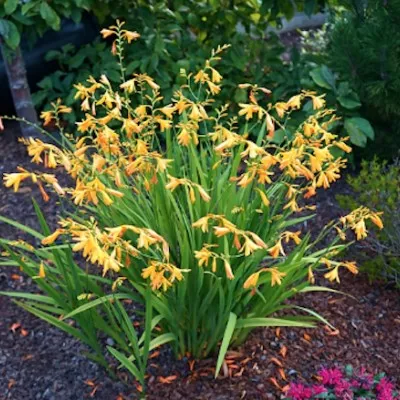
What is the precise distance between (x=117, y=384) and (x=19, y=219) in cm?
136

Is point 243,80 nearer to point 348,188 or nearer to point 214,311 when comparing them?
A: point 348,188

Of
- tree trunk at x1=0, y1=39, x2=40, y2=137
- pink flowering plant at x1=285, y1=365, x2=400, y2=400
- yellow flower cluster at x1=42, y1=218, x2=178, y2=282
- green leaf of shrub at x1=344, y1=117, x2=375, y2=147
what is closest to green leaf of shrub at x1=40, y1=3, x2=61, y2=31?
tree trunk at x1=0, y1=39, x2=40, y2=137

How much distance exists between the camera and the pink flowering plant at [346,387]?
2.46m

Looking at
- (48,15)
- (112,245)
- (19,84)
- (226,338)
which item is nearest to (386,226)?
(226,338)

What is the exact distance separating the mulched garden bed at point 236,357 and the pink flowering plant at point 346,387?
0.47ft

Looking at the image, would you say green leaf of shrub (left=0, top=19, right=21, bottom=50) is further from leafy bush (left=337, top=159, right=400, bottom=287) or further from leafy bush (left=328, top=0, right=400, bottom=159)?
leafy bush (left=337, top=159, right=400, bottom=287)

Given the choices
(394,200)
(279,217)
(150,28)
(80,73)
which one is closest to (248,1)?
(150,28)

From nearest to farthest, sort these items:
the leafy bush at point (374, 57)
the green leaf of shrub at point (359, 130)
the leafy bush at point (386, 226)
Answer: the leafy bush at point (386, 226) < the leafy bush at point (374, 57) < the green leaf of shrub at point (359, 130)

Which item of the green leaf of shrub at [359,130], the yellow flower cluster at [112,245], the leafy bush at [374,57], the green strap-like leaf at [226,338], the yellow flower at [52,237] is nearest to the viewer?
the yellow flower cluster at [112,245]

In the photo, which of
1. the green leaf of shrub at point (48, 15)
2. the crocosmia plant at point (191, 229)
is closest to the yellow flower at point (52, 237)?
the crocosmia plant at point (191, 229)

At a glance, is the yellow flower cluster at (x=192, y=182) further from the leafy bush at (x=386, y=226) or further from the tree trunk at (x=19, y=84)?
the tree trunk at (x=19, y=84)

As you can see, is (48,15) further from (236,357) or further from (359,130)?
(236,357)

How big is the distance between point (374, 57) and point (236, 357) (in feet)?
6.11

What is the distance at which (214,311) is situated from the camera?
255cm
